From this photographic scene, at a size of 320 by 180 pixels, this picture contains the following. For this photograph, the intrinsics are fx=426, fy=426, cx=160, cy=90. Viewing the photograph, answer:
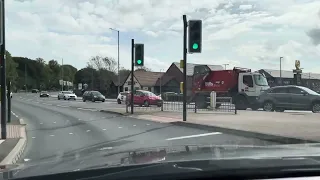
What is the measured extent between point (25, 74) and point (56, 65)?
68.8ft

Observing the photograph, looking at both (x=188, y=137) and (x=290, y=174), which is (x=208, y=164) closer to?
(x=290, y=174)

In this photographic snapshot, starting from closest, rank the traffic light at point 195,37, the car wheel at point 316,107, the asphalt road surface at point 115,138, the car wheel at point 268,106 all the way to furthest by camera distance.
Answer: the asphalt road surface at point 115,138, the traffic light at point 195,37, the car wheel at point 316,107, the car wheel at point 268,106

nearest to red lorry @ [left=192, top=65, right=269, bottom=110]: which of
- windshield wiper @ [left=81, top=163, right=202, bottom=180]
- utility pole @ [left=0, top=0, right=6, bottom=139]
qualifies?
utility pole @ [left=0, top=0, right=6, bottom=139]

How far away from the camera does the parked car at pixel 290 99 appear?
2397 cm

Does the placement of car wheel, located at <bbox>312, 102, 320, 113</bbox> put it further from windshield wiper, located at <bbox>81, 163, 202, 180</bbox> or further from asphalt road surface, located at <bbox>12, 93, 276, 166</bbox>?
windshield wiper, located at <bbox>81, 163, 202, 180</bbox>

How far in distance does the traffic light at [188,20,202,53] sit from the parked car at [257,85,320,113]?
9.58m

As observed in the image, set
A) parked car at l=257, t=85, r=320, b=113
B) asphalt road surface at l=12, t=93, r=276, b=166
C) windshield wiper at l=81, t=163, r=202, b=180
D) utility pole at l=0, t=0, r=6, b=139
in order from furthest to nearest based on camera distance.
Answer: parked car at l=257, t=85, r=320, b=113 → utility pole at l=0, t=0, r=6, b=139 → asphalt road surface at l=12, t=93, r=276, b=166 → windshield wiper at l=81, t=163, r=202, b=180

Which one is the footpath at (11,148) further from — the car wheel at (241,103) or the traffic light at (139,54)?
the car wheel at (241,103)

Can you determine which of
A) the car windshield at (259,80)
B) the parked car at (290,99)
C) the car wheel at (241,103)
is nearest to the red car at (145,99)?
the car wheel at (241,103)

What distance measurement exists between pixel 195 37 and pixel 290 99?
32.5 ft

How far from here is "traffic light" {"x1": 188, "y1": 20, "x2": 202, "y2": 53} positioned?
17.6m

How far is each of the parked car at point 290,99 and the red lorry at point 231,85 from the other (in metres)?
2.07

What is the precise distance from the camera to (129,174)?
2.45 metres

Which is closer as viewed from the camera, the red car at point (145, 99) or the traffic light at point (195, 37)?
the traffic light at point (195, 37)
